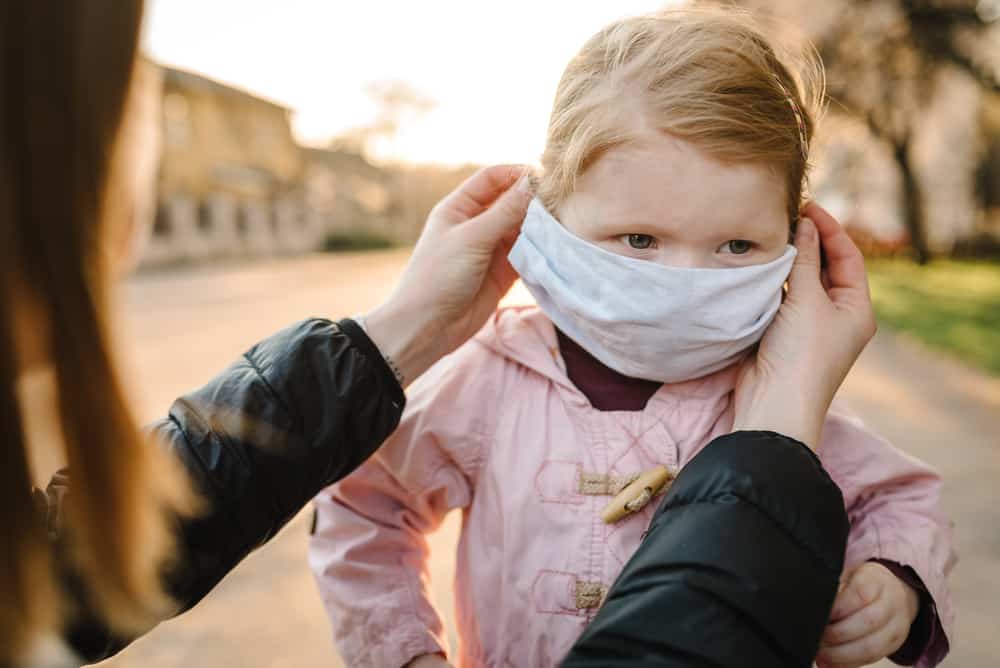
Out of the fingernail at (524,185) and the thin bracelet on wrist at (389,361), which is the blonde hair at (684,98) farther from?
the thin bracelet on wrist at (389,361)

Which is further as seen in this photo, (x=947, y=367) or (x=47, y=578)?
(x=947, y=367)

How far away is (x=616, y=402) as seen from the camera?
60.3 inches

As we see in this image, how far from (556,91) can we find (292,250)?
3505 centimetres

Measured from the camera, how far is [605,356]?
1482mm

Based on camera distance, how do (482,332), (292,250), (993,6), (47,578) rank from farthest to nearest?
1. (292,250)
2. (993,6)
3. (482,332)
4. (47,578)

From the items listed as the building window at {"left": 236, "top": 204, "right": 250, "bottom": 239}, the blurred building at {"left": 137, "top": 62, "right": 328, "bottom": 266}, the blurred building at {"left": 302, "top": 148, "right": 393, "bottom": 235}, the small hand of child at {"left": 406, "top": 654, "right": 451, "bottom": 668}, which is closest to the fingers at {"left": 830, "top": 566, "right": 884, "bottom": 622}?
the small hand of child at {"left": 406, "top": 654, "right": 451, "bottom": 668}

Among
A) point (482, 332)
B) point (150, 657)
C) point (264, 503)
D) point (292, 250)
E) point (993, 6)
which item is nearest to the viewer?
point (264, 503)

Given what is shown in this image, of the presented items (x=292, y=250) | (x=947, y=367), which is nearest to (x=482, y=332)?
(x=947, y=367)

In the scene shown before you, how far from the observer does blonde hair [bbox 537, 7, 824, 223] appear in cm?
134

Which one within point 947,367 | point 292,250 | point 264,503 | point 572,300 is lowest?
point 292,250

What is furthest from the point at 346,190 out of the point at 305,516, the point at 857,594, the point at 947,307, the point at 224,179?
the point at 857,594

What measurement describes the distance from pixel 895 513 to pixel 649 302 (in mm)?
557

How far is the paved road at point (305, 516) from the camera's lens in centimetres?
272

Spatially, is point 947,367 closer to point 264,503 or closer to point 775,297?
point 775,297
